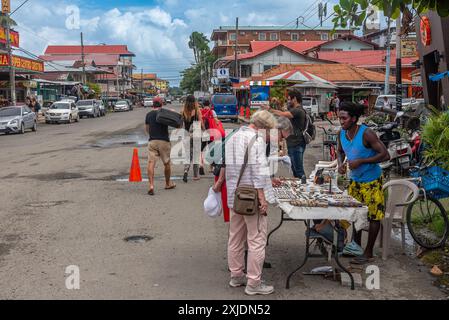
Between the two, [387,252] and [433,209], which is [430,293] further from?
[433,209]

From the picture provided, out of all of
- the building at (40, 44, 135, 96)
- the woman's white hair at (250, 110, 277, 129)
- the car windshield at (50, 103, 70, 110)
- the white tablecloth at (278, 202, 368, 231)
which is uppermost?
the building at (40, 44, 135, 96)

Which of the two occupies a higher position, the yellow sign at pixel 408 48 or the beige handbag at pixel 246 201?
the yellow sign at pixel 408 48

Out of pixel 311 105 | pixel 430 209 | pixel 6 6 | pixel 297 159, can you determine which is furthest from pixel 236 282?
pixel 311 105

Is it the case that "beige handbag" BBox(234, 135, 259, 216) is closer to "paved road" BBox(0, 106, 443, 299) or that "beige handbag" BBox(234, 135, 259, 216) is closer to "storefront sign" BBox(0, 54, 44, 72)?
"paved road" BBox(0, 106, 443, 299)

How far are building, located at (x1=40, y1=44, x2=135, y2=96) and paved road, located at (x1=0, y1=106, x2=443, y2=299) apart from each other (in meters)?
90.6

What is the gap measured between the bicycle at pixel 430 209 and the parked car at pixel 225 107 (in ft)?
97.7

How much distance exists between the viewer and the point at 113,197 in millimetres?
10031

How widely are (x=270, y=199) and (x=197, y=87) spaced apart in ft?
405

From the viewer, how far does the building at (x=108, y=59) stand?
104 m

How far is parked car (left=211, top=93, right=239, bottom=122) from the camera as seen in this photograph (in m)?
36.9

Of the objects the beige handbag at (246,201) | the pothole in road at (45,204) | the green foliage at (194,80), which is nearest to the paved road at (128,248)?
the pothole in road at (45,204)

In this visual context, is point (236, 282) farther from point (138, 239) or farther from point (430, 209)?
point (430, 209)

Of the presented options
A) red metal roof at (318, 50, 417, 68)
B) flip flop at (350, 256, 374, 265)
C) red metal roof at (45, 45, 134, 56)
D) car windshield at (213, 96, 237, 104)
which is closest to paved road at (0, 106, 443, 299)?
flip flop at (350, 256, 374, 265)

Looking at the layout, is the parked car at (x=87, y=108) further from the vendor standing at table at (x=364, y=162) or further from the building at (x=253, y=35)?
the building at (x=253, y=35)
